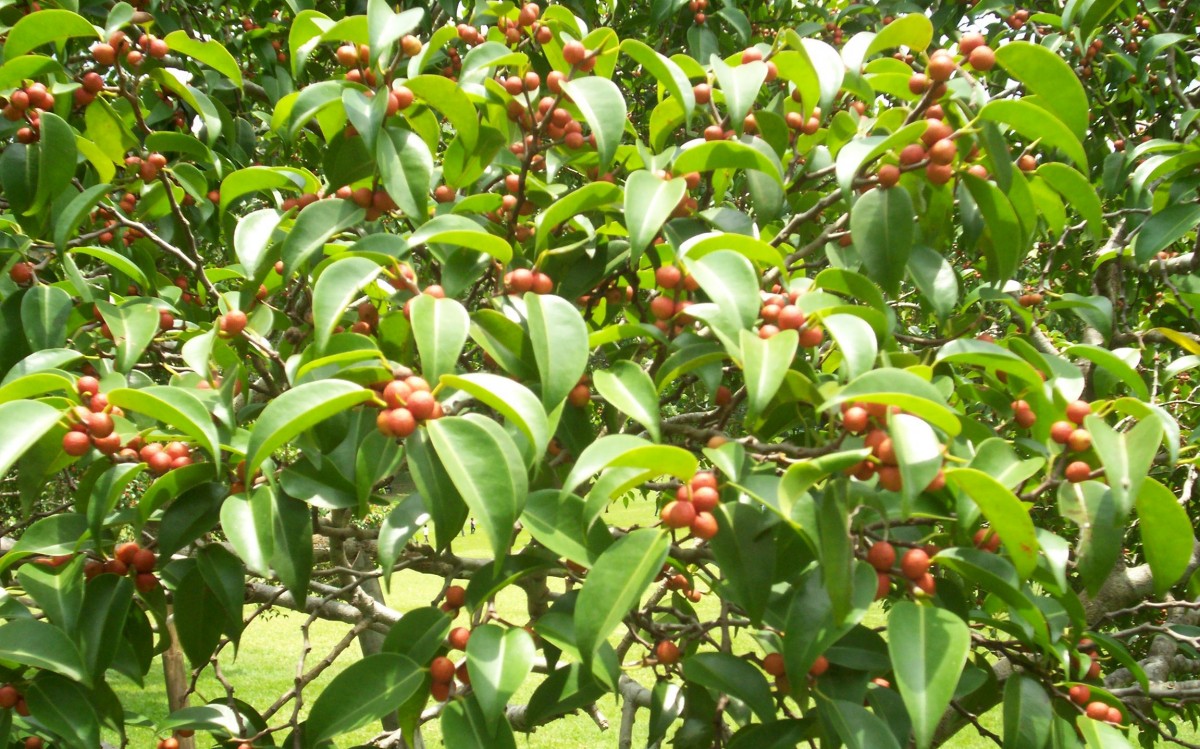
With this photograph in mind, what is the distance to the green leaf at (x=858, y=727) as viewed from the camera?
3.67ft

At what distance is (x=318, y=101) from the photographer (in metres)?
1.46

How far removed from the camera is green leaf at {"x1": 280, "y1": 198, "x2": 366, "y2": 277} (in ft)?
4.54

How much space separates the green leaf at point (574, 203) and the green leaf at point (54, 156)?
2.91ft

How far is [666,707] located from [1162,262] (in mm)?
2164

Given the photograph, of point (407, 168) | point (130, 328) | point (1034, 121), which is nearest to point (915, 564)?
point (1034, 121)

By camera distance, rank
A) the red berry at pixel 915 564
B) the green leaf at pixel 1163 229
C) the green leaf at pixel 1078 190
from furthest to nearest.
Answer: the green leaf at pixel 1163 229 → the green leaf at pixel 1078 190 → the red berry at pixel 915 564

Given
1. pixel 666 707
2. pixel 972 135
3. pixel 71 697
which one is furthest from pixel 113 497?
pixel 972 135

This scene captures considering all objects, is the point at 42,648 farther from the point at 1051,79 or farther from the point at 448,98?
the point at 1051,79

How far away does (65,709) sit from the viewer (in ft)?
4.21

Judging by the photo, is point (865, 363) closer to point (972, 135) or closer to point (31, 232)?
point (972, 135)

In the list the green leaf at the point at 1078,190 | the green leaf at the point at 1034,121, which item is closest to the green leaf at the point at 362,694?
the green leaf at the point at 1034,121

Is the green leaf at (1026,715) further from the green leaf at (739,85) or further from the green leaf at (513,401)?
the green leaf at (739,85)

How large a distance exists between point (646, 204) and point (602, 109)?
214mm

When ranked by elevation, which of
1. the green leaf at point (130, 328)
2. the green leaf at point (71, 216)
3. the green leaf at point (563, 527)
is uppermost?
the green leaf at point (71, 216)
